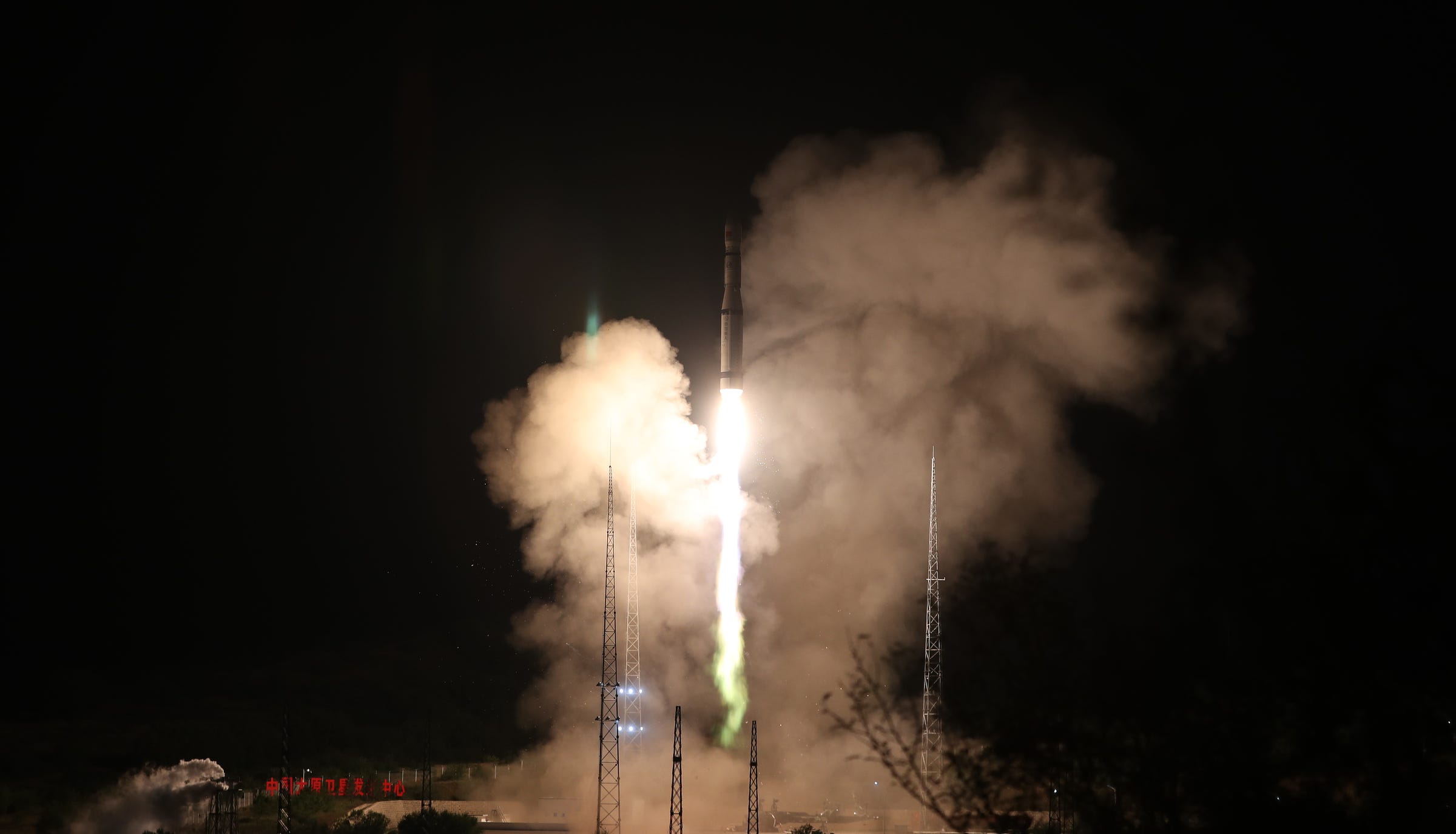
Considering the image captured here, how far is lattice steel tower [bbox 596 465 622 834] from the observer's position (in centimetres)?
3197

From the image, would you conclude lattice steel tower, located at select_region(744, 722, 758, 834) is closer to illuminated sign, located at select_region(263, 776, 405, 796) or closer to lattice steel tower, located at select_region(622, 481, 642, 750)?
lattice steel tower, located at select_region(622, 481, 642, 750)

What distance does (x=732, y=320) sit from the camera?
34.9 meters

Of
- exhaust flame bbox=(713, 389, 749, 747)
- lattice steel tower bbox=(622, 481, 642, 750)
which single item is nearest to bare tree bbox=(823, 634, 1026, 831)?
exhaust flame bbox=(713, 389, 749, 747)

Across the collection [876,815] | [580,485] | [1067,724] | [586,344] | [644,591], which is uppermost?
[586,344]

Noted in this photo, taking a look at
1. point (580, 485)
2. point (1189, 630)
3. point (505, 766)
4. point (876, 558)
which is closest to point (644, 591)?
point (580, 485)

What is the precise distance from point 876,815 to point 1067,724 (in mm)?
26214

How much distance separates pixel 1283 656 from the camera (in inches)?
378

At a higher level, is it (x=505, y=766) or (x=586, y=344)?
(x=586, y=344)

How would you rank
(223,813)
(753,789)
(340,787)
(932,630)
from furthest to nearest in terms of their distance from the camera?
(340,787) → (932,630) → (223,813) → (753,789)

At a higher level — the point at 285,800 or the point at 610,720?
the point at 610,720

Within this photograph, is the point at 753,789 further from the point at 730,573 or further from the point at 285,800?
the point at 285,800

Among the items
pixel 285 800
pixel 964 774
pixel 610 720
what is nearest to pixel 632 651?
pixel 610 720

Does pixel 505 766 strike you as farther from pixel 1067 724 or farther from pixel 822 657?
pixel 1067 724

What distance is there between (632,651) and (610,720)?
2592mm
